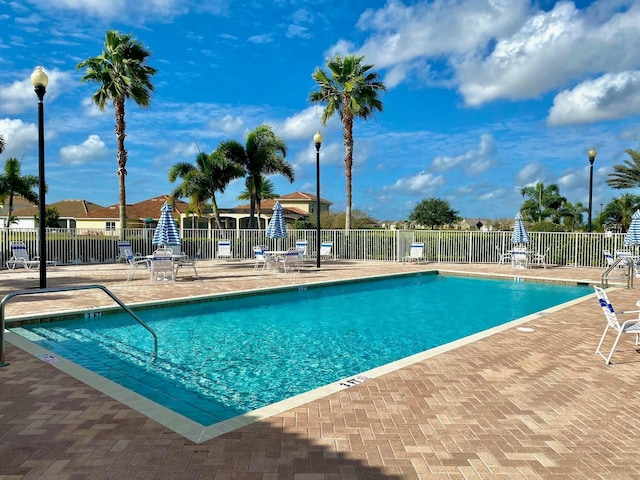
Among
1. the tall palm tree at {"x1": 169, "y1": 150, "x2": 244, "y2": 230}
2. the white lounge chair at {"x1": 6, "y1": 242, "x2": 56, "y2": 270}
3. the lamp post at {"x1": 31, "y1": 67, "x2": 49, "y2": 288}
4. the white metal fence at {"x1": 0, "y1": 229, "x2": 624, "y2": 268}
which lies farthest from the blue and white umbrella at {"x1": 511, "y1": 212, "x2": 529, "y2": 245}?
the white lounge chair at {"x1": 6, "y1": 242, "x2": 56, "y2": 270}

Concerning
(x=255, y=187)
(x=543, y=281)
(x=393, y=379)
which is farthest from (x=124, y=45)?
(x=393, y=379)

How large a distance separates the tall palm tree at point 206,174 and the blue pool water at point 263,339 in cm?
1684

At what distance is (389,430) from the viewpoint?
3625 mm

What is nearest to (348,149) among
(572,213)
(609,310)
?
(609,310)

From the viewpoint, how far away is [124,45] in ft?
72.6

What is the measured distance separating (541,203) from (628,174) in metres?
17.1

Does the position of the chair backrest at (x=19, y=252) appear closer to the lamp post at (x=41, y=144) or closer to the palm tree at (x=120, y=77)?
the palm tree at (x=120, y=77)

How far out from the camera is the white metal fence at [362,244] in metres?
19.5

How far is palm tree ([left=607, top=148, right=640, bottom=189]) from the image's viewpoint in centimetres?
2892

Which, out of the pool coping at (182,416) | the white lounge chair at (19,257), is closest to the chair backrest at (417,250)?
the pool coping at (182,416)

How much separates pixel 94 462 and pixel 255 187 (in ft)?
87.3

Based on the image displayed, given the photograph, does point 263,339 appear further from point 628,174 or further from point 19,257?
point 628,174

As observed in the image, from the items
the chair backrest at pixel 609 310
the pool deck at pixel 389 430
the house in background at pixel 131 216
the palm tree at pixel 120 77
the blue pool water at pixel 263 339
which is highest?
the palm tree at pixel 120 77

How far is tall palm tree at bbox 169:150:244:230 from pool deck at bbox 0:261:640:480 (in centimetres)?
2279
